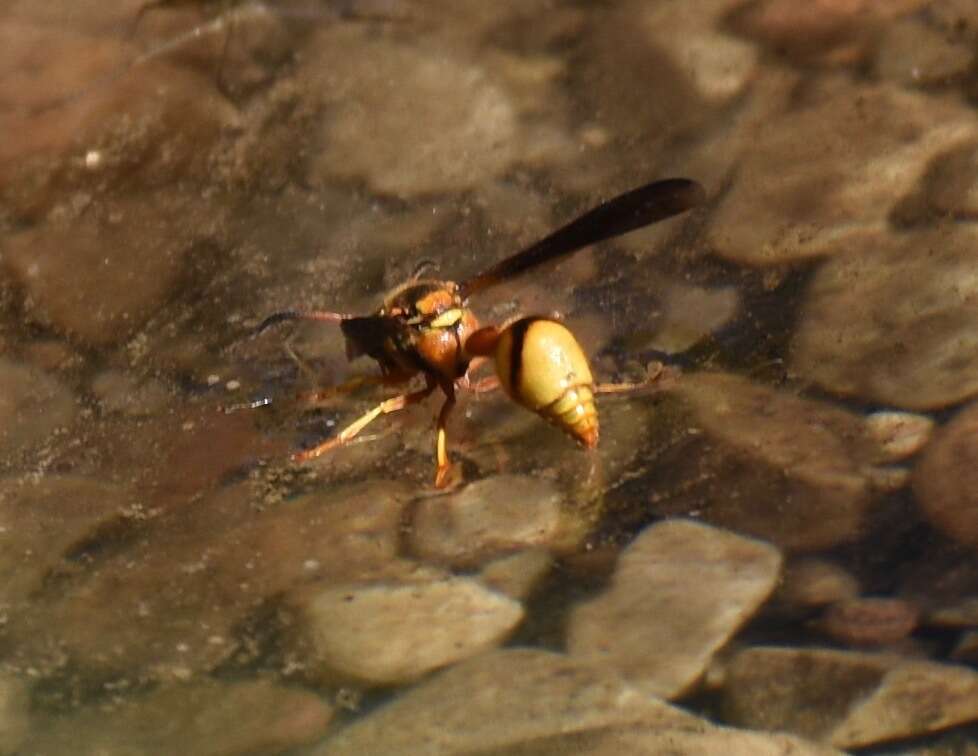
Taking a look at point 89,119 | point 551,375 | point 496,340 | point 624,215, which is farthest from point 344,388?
point 89,119

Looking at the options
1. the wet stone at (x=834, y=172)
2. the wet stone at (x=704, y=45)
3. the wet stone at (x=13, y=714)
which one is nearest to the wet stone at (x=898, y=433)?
the wet stone at (x=834, y=172)

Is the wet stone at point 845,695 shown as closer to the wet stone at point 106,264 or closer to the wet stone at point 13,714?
the wet stone at point 13,714

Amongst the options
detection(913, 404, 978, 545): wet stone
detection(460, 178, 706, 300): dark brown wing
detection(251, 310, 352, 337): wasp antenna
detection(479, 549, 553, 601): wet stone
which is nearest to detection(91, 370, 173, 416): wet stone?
detection(251, 310, 352, 337): wasp antenna

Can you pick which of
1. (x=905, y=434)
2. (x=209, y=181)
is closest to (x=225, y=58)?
(x=209, y=181)

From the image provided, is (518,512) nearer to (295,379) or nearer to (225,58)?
(295,379)

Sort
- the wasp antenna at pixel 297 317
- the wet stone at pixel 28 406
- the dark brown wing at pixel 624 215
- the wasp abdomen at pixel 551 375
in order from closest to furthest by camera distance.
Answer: the dark brown wing at pixel 624 215 → the wasp abdomen at pixel 551 375 → the wasp antenna at pixel 297 317 → the wet stone at pixel 28 406

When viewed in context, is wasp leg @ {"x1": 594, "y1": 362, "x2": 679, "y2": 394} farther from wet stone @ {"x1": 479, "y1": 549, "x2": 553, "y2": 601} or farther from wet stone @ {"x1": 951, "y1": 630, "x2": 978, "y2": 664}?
wet stone @ {"x1": 951, "y1": 630, "x2": 978, "y2": 664}

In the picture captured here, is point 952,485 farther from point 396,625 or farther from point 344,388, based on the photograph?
point 344,388
